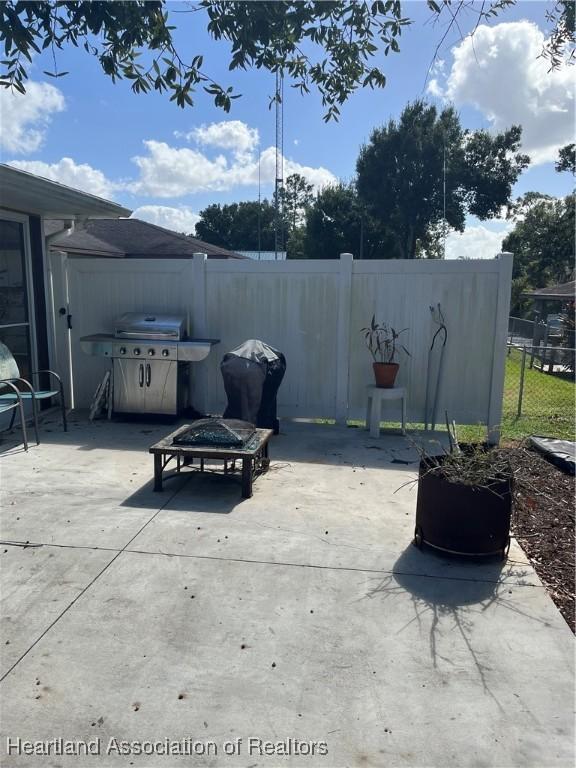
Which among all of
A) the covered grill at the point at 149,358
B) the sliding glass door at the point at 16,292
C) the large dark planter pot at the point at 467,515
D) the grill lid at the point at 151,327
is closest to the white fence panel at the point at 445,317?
the covered grill at the point at 149,358

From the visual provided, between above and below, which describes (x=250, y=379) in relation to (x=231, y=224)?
below

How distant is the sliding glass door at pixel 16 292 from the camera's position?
20.6 feet

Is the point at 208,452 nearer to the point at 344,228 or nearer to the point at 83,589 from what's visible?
the point at 83,589

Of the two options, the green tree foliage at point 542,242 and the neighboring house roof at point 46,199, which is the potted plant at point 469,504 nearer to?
the neighboring house roof at point 46,199

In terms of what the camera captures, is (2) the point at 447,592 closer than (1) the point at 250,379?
Yes

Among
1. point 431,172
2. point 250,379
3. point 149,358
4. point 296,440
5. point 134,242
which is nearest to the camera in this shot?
point 250,379

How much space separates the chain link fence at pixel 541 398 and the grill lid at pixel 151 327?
395cm

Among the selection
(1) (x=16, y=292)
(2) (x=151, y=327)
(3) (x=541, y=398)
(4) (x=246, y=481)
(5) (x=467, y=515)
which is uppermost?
(1) (x=16, y=292)

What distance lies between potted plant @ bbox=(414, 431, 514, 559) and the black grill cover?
2.53m

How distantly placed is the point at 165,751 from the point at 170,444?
8.61 ft

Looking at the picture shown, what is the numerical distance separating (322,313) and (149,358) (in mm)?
2049

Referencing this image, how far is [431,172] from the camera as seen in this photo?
91.2ft

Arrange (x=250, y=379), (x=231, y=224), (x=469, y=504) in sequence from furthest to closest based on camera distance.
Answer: (x=231, y=224)
(x=250, y=379)
(x=469, y=504)

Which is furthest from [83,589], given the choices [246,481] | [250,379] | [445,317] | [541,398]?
[541,398]
